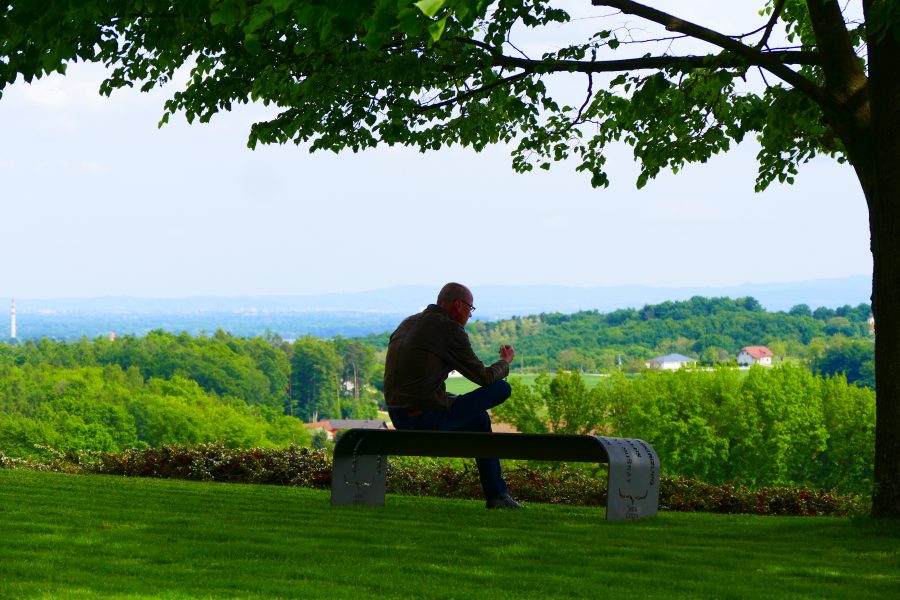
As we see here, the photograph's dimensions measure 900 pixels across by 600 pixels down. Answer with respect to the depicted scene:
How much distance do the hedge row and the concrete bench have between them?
267 centimetres

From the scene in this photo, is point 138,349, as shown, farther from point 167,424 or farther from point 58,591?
point 58,591

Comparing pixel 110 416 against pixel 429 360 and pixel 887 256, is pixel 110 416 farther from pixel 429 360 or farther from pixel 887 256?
pixel 887 256

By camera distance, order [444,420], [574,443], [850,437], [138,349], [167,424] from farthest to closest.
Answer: [138,349], [167,424], [850,437], [444,420], [574,443]

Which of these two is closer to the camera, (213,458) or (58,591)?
(58,591)

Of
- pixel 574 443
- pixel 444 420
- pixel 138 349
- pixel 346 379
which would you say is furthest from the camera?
pixel 346 379

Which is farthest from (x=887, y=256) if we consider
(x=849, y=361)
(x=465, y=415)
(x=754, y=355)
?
(x=754, y=355)

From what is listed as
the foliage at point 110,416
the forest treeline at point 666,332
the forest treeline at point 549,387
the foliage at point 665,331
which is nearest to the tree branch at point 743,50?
the forest treeline at point 549,387

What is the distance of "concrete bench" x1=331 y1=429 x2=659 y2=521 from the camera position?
8469mm

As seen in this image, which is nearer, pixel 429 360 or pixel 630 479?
pixel 630 479

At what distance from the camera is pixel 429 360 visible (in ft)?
29.5

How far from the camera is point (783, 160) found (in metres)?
14.4

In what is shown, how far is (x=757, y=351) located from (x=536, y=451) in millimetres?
150332

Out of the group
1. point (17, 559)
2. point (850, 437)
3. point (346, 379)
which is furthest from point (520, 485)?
point (346, 379)

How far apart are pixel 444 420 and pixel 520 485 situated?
3.66 meters
